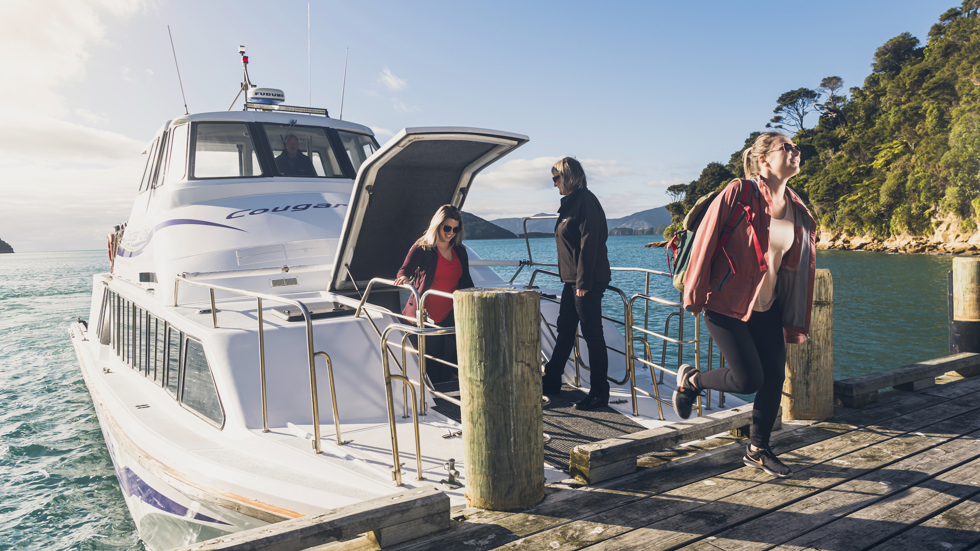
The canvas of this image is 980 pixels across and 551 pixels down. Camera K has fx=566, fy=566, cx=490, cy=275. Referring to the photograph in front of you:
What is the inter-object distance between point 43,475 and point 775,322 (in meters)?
8.54

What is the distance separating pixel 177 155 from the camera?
623 cm

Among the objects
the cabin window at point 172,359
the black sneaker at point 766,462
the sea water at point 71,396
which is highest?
the cabin window at point 172,359

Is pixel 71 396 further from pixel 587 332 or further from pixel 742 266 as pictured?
pixel 742 266

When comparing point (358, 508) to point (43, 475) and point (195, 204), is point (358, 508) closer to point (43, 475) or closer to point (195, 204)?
point (195, 204)

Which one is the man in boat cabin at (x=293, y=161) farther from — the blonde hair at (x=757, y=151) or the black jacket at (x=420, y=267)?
the blonde hair at (x=757, y=151)

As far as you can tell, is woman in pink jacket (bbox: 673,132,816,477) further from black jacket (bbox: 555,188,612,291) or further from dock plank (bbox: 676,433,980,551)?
black jacket (bbox: 555,188,612,291)

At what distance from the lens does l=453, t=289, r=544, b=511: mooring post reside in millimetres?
2451

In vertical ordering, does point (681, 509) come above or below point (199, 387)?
below

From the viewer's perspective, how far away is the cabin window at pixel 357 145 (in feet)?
23.6

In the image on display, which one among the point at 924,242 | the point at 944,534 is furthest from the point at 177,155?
the point at 924,242

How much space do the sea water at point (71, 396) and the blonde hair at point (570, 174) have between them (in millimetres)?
4486

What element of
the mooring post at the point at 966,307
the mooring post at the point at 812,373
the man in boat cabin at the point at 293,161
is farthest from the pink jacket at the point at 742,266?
the man in boat cabin at the point at 293,161

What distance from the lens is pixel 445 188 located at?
5.29 meters

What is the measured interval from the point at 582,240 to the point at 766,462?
180 centimetres
